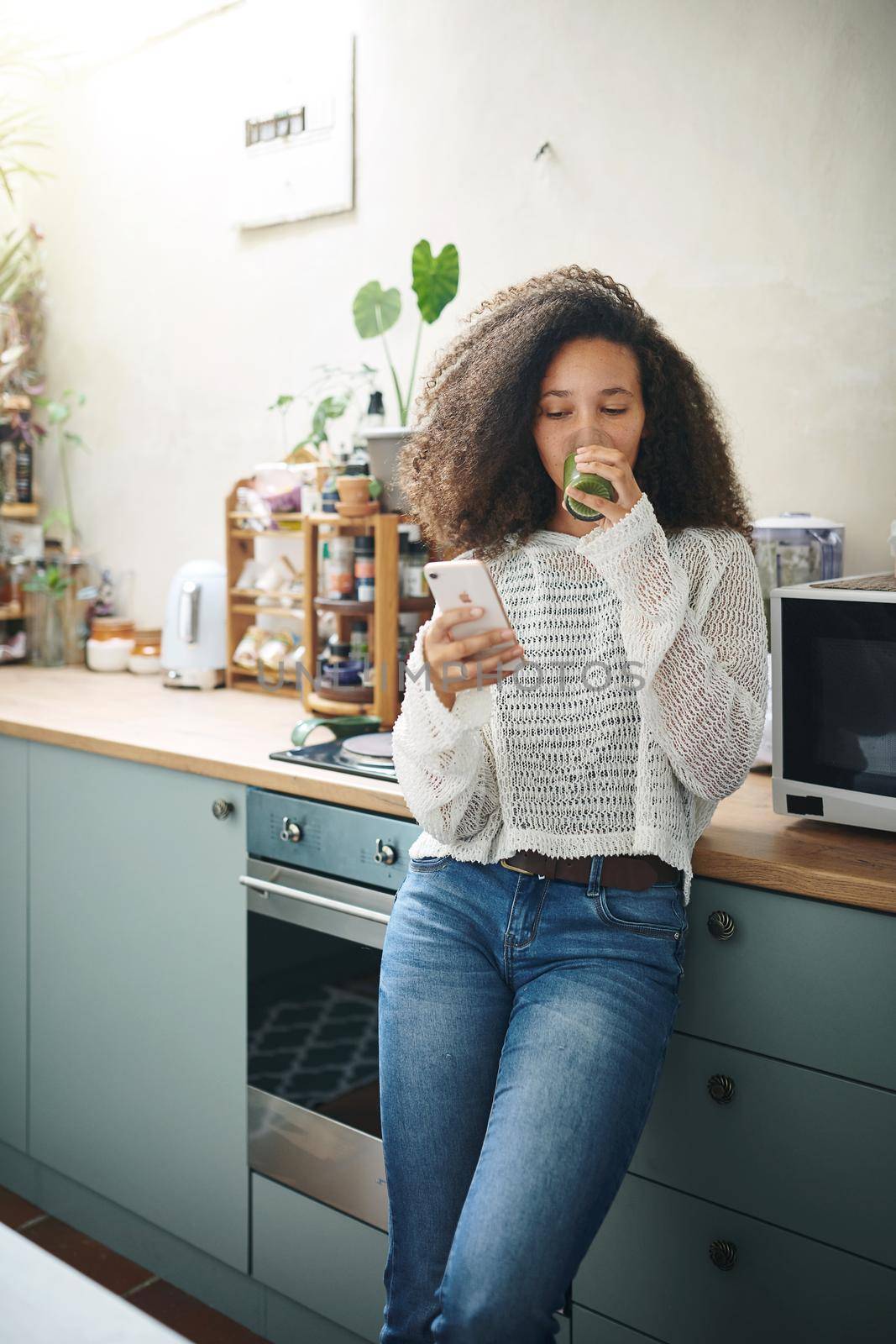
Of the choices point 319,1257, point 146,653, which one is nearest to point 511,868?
point 319,1257

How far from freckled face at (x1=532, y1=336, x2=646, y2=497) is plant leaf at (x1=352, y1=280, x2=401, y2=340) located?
928 mm

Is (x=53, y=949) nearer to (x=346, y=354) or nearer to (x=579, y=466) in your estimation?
(x=346, y=354)

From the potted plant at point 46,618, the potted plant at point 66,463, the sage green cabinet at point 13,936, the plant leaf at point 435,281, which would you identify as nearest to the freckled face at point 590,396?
the plant leaf at point 435,281

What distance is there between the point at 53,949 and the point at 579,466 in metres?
1.51

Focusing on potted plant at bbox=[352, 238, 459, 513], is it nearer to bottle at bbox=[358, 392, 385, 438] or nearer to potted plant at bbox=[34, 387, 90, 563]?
bottle at bbox=[358, 392, 385, 438]

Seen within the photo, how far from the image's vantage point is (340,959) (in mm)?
1753

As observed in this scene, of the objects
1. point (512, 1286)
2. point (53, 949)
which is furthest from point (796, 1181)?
point (53, 949)

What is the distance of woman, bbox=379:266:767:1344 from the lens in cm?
115

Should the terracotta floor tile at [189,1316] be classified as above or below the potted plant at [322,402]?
below

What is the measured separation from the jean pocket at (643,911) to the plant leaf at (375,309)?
1.33 metres

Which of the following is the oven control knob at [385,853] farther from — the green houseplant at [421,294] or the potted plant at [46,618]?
the potted plant at [46,618]

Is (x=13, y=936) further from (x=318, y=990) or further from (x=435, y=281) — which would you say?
(x=435, y=281)

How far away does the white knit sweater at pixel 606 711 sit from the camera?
1251 mm

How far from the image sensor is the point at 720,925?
4.58ft
